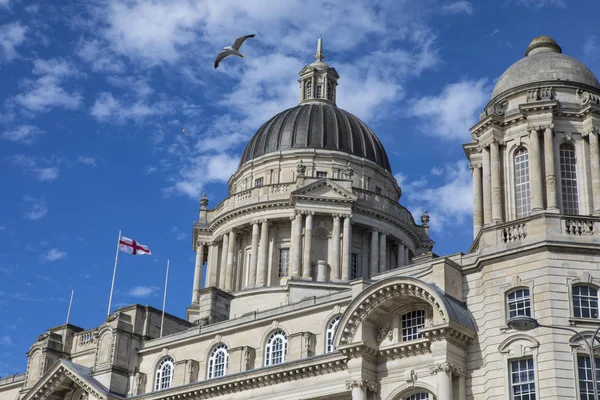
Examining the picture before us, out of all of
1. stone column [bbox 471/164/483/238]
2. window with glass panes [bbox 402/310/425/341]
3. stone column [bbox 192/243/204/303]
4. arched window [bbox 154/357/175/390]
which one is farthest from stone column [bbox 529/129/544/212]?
stone column [bbox 192/243/204/303]

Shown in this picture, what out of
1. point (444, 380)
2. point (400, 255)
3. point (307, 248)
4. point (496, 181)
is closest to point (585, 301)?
point (444, 380)

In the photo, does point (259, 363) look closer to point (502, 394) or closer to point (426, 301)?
point (426, 301)

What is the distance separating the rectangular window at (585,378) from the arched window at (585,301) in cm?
192

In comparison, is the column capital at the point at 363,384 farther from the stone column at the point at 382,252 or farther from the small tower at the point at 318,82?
the small tower at the point at 318,82

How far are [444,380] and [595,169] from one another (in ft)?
42.4

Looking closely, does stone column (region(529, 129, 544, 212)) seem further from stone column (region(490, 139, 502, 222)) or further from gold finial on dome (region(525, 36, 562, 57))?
gold finial on dome (region(525, 36, 562, 57))

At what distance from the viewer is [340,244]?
7169 cm

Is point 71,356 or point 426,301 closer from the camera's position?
point 426,301

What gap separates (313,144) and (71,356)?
A: 84.9 feet

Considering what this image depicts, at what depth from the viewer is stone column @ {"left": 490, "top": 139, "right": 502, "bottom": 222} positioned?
47.2 m

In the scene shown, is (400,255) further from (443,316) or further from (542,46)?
(443,316)

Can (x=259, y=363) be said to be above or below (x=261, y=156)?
below

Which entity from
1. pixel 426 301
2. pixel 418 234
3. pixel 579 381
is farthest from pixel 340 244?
pixel 579 381

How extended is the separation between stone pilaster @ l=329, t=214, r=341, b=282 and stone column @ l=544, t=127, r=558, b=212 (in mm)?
25418
